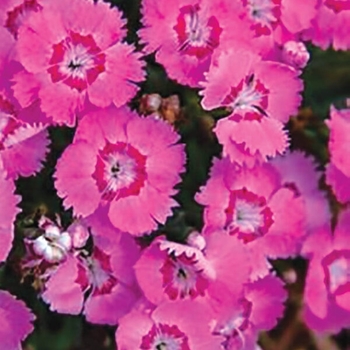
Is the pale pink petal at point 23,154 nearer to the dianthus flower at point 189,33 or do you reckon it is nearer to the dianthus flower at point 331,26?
the dianthus flower at point 189,33

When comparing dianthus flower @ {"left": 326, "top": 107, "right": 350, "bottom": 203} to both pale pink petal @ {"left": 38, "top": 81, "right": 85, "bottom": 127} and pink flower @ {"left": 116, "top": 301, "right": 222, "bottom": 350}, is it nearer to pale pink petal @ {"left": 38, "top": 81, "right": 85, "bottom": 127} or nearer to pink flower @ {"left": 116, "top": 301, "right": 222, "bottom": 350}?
pink flower @ {"left": 116, "top": 301, "right": 222, "bottom": 350}

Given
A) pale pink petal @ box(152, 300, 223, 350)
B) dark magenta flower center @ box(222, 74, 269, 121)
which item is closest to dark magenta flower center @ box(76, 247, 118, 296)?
pale pink petal @ box(152, 300, 223, 350)

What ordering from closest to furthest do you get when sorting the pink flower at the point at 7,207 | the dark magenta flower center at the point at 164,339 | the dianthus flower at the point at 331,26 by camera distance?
the pink flower at the point at 7,207 → the dark magenta flower center at the point at 164,339 → the dianthus flower at the point at 331,26

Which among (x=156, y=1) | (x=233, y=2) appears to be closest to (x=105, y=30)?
(x=156, y=1)

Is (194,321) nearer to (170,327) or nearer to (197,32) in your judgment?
(170,327)

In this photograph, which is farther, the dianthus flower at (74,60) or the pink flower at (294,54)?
the pink flower at (294,54)

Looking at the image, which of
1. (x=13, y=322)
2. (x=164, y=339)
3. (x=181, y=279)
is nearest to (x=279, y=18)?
(x=181, y=279)

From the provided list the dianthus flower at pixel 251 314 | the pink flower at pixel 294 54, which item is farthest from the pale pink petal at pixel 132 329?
the pink flower at pixel 294 54
